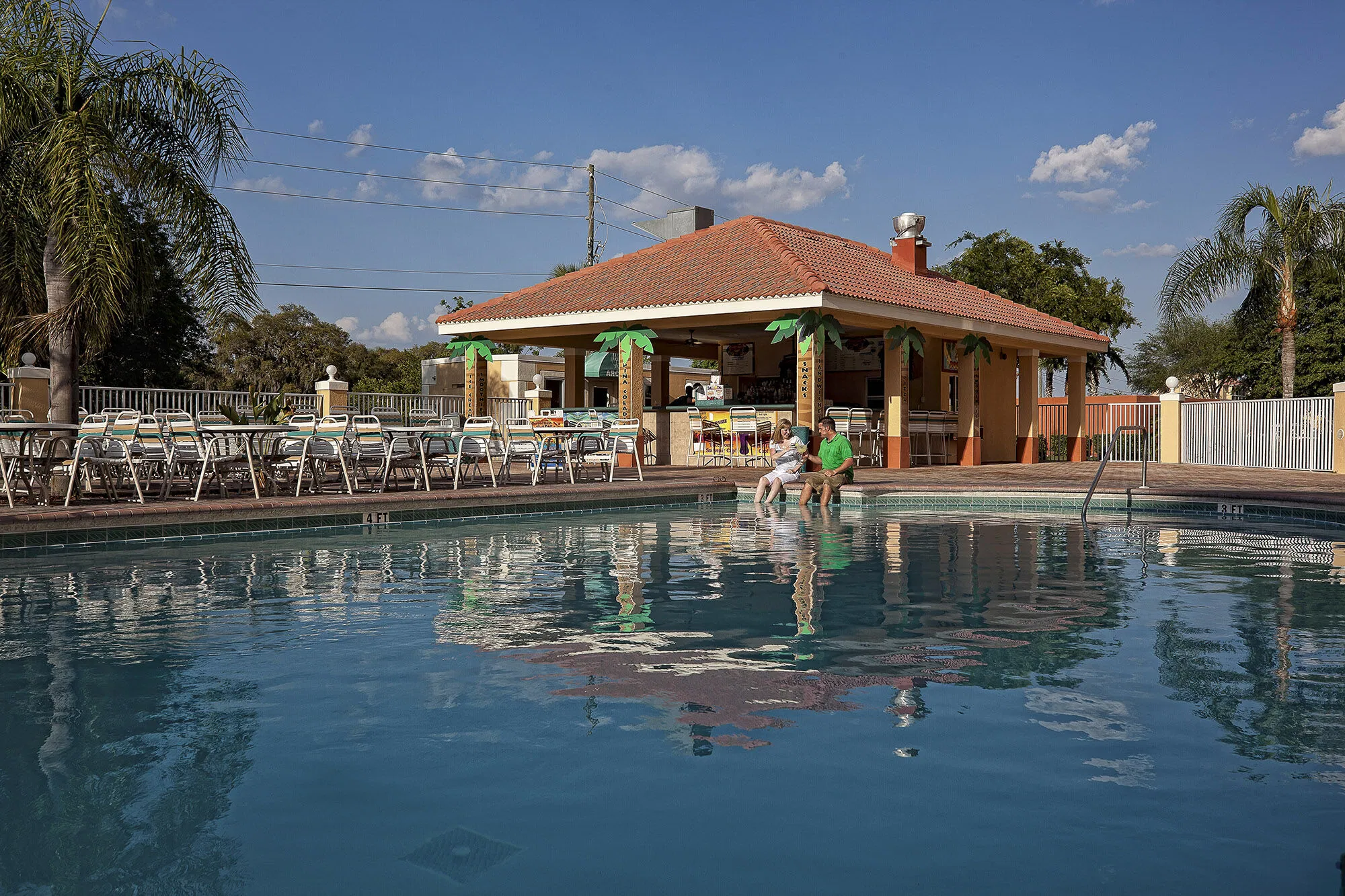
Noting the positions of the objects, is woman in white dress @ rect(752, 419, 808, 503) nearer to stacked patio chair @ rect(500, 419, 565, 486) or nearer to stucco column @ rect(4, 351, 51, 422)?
stacked patio chair @ rect(500, 419, 565, 486)

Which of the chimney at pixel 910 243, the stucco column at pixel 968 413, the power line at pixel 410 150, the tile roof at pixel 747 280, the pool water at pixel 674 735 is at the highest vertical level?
the power line at pixel 410 150

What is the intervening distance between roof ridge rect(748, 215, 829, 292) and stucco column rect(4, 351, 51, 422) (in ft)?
38.3

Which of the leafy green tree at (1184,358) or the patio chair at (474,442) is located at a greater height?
the leafy green tree at (1184,358)

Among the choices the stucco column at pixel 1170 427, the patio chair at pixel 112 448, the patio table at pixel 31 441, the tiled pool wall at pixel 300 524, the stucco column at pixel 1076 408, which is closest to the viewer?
the tiled pool wall at pixel 300 524

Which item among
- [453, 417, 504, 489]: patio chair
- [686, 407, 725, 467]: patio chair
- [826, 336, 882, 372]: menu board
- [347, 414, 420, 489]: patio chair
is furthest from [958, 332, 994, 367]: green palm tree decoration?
[347, 414, 420, 489]: patio chair

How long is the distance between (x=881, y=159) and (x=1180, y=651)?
21.0 m

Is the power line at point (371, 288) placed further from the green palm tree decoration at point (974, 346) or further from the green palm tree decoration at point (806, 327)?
the green palm tree decoration at point (806, 327)

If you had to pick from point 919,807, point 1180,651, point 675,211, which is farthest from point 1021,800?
point 675,211

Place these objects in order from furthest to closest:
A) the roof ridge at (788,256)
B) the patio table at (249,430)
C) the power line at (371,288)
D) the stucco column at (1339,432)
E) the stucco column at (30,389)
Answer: the power line at (371,288) < the stucco column at (1339,432) < the roof ridge at (788,256) < the stucco column at (30,389) < the patio table at (249,430)

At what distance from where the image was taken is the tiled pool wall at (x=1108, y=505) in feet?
39.4

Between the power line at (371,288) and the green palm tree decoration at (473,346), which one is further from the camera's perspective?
the power line at (371,288)

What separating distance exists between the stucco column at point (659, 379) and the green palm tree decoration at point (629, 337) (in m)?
4.70

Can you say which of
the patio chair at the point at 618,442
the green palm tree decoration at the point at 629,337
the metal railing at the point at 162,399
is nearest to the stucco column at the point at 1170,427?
the green palm tree decoration at the point at 629,337

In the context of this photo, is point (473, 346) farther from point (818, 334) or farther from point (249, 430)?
point (249, 430)
